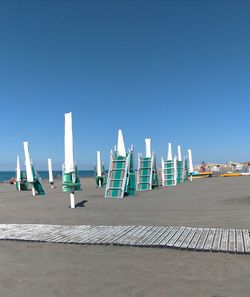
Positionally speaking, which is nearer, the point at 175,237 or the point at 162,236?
the point at 175,237

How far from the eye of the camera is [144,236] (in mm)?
6254

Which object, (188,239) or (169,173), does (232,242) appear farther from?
(169,173)

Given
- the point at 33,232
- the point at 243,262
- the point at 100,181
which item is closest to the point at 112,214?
the point at 33,232

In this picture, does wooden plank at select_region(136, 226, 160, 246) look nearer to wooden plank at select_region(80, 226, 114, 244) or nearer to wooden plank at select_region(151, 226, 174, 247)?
wooden plank at select_region(151, 226, 174, 247)

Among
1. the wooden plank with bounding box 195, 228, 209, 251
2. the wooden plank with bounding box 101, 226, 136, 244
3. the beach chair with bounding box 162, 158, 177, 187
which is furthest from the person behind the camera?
the beach chair with bounding box 162, 158, 177, 187

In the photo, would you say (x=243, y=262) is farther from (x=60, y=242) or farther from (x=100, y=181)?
(x=100, y=181)

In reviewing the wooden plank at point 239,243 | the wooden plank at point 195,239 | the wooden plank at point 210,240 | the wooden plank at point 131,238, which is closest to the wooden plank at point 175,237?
the wooden plank at point 195,239

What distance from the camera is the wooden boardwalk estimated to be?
543cm

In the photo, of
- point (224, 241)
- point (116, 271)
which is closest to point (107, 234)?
point (116, 271)

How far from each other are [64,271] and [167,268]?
1415mm

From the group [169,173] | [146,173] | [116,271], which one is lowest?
[116,271]

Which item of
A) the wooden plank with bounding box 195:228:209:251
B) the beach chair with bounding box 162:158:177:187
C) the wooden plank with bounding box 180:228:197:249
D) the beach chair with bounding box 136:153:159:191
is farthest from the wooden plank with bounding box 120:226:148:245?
the beach chair with bounding box 162:158:177:187

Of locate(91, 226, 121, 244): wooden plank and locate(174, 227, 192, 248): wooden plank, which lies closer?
locate(174, 227, 192, 248): wooden plank

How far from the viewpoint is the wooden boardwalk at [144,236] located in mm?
5430
